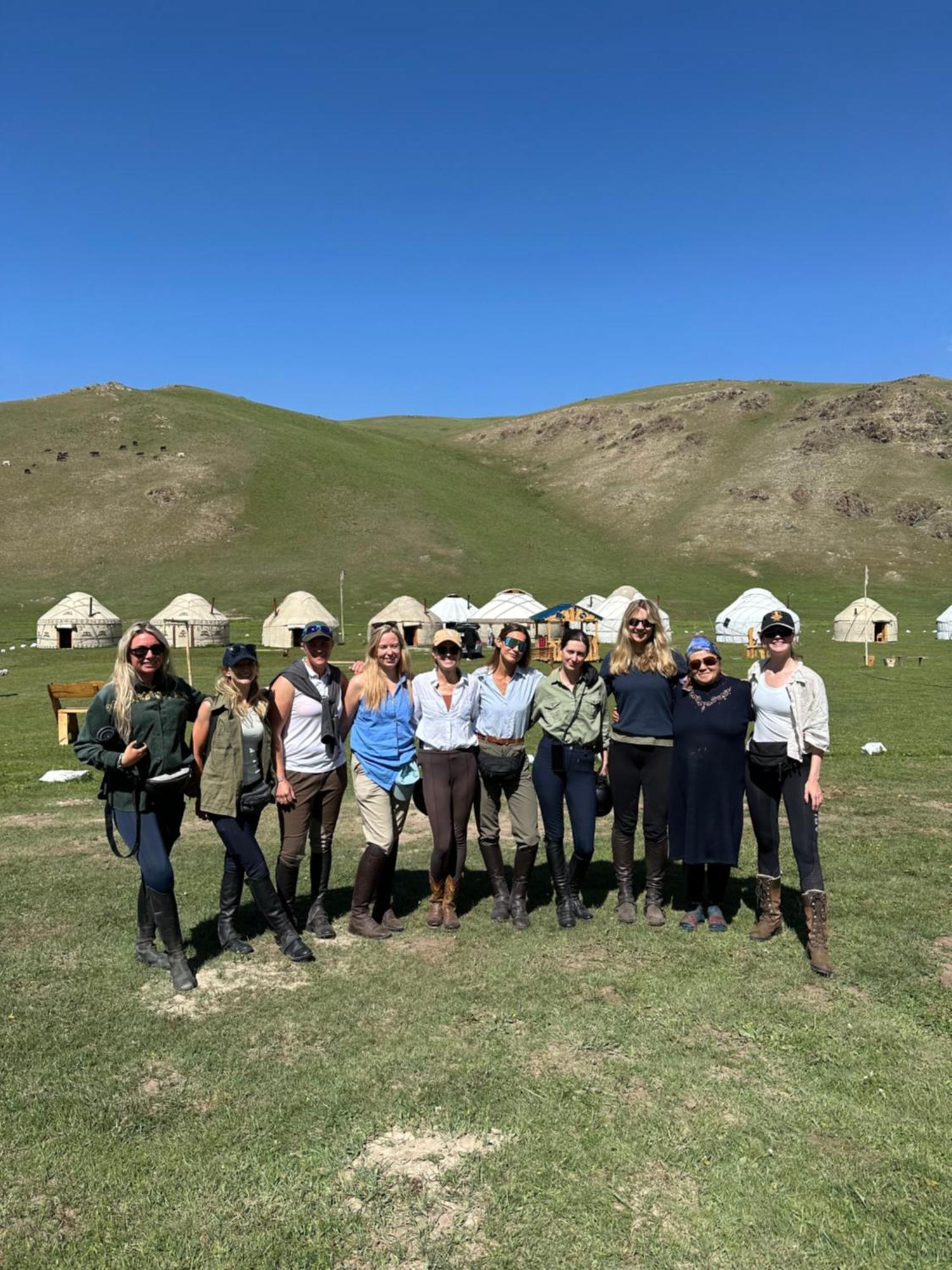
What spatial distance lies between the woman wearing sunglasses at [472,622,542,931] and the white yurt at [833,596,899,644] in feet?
164

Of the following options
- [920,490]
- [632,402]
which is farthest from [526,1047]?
[632,402]

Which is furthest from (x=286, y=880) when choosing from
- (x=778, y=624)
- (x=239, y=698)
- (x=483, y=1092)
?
(x=778, y=624)

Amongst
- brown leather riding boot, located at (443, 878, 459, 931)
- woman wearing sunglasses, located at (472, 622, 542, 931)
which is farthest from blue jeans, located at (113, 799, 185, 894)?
woman wearing sunglasses, located at (472, 622, 542, 931)

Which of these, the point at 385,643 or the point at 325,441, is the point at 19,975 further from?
the point at 325,441

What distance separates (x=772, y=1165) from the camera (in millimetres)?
3561

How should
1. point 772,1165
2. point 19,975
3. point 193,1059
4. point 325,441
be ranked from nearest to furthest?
point 772,1165 → point 193,1059 → point 19,975 → point 325,441

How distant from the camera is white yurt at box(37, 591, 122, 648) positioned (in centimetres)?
4847

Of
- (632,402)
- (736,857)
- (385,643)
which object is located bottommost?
(736,857)

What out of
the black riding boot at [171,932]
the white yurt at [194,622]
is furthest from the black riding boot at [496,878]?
the white yurt at [194,622]

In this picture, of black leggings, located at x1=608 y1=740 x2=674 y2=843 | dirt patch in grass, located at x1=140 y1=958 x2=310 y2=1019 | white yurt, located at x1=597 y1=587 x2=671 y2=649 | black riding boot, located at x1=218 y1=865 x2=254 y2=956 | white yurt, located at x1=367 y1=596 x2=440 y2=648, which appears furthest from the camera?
white yurt, located at x1=367 y1=596 x2=440 y2=648

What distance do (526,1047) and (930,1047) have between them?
2.30 meters

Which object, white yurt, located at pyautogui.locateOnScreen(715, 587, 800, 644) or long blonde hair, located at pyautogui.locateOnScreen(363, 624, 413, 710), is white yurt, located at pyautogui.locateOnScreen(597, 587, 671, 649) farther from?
long blonde hair, located at pyautogui.locateOnScreen(363, 624, 413, 710)

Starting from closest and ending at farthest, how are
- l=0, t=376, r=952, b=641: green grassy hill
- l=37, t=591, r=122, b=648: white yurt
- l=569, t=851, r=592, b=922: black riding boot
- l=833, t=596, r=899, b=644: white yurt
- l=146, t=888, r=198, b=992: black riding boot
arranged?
1. l=146, t=888, r=198, b=992: black riding boot
2. l=569, t=851, r=592, b=922: black riding boot
3. l=37, t=591, r=122, b=648: white yurt
4. l=833, t=596, r=899, b=644: white yurt
5. l=0, t=376, r=952, b=641: green grassy hill

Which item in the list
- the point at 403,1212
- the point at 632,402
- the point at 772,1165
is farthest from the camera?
the point at 632,402
